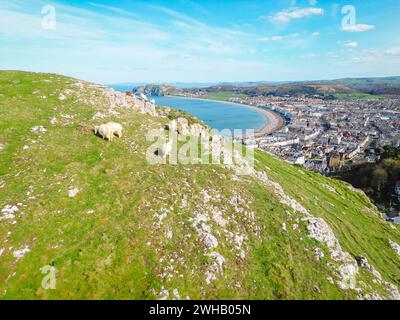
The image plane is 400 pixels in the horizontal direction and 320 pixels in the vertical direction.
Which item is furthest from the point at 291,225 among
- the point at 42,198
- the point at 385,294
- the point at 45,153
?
the point at 45,153

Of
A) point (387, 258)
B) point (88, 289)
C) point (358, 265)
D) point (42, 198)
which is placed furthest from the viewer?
point (387, 258)

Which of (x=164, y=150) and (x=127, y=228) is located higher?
(x=164, y=150)

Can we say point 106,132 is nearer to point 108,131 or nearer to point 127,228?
point 108,131

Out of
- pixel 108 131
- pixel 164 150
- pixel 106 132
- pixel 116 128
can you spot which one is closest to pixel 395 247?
pixel 164 150

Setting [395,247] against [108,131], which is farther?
[395,247]

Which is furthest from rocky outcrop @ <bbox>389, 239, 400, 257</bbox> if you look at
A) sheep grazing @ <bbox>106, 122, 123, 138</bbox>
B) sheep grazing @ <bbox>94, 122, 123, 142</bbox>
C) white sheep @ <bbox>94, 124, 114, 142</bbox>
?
white sheep @ <bbox>94, 124, 114, 142</bbox>

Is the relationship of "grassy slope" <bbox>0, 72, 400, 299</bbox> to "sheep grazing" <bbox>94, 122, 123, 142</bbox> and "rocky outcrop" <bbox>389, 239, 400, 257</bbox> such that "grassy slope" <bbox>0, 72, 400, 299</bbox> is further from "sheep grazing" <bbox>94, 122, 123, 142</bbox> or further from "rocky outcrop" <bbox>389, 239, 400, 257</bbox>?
"rocky outcrop" <bbox>389, 239, 400, 257</bbox>
